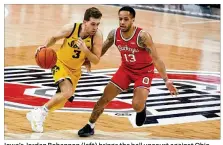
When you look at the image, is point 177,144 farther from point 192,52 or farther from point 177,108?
point 192,52

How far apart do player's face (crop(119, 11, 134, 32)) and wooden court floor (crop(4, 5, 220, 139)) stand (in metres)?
1.33

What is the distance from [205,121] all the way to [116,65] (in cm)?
403

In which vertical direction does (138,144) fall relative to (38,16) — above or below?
below

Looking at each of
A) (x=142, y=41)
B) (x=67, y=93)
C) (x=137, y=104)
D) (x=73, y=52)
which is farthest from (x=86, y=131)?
(x=142, y=41)

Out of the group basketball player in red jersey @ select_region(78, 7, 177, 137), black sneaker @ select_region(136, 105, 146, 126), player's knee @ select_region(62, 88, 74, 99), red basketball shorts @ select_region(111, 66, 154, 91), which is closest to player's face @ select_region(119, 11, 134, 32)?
basketball player in red jersey @ select_region(78, 7, 177, 137)

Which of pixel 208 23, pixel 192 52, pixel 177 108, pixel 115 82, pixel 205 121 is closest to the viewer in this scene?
pixel 115 82

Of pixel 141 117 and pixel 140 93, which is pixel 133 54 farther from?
pixel 141 117

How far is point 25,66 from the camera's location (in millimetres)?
11711

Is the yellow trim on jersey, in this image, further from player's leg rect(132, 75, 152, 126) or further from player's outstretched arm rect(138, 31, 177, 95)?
player's leg rect(132, 75, 152, 126)

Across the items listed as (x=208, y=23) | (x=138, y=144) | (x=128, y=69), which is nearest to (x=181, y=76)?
(x=128, y=69)

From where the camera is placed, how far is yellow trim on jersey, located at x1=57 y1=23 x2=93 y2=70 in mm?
7385

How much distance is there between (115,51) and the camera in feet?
46.8

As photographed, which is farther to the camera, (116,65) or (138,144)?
(116,65)

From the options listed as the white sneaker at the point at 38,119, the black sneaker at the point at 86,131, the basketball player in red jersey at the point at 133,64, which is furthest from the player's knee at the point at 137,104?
the white sneaker at the point at 38,119
